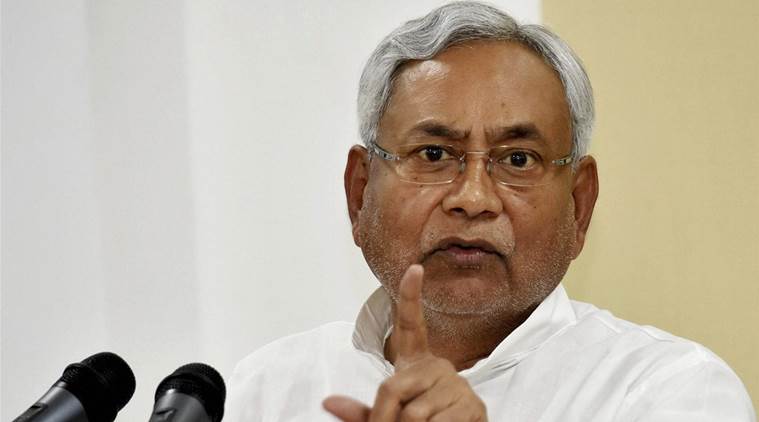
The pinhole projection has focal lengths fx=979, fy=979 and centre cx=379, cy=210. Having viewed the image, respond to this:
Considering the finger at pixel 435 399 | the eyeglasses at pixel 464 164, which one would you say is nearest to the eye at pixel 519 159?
the eyeglasses at pixel 464 164

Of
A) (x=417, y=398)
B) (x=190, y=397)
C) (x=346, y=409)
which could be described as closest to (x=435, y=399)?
(x=417, y=398)

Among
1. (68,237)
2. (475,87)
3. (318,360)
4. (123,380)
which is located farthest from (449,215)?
(68,237)

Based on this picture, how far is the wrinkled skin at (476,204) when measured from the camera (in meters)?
2.13

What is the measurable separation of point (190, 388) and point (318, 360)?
114 cm

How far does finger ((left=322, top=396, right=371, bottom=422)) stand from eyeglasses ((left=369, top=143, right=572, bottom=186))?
823mm

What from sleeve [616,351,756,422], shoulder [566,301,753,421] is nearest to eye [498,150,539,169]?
shoulder [566,301,753,421]

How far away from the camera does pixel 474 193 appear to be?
2.13 m

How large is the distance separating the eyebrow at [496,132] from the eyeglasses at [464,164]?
0.02 metres

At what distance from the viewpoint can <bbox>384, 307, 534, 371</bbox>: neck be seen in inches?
89.4

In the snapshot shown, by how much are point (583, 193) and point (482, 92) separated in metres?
0.42

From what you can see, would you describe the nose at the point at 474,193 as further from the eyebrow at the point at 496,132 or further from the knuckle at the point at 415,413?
the knuckle at the point at 415,413

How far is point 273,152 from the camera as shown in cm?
313

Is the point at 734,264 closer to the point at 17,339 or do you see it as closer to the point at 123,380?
the point at 123,380

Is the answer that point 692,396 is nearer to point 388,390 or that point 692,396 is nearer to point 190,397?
point 388,390
